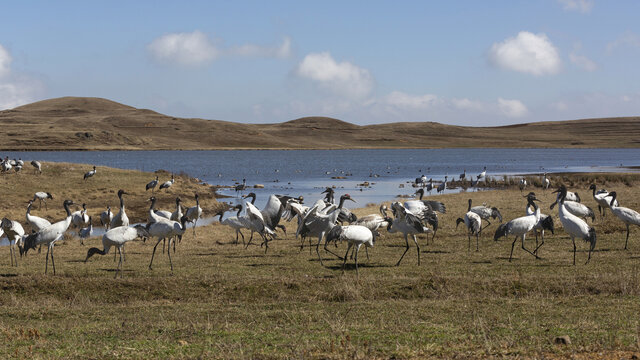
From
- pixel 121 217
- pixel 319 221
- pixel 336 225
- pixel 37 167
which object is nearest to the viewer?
pixel 336 225

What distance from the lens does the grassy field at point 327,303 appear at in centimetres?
916

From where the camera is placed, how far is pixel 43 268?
1734 centimetres

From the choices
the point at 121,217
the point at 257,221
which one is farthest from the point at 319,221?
the point at 121,217

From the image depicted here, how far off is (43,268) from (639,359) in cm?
1466

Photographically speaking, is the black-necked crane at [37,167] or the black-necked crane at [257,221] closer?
the black-necked crane at [257,221]

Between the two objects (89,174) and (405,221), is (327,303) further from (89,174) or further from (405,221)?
(89,174)

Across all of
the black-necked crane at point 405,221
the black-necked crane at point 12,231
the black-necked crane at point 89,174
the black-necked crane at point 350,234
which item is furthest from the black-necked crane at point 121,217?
the black-necked crane at point 89,174

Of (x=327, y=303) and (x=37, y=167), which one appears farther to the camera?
(x=37, y=167)

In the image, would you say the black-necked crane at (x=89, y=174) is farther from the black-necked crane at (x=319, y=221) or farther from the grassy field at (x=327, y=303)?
the black-necked crane at (x=319, y=221)

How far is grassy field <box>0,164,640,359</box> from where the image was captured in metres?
9.16

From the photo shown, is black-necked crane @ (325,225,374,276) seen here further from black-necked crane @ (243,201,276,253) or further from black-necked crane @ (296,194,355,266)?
black-necked crane @ (243,201,276,253)

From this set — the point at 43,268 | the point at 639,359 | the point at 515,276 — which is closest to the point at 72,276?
the point at 43,268

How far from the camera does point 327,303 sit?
13266 mm

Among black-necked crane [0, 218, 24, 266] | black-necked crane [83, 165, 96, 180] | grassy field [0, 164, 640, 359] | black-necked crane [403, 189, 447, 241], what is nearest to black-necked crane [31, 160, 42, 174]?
black-necked crane [83, 165, 96, 180]
